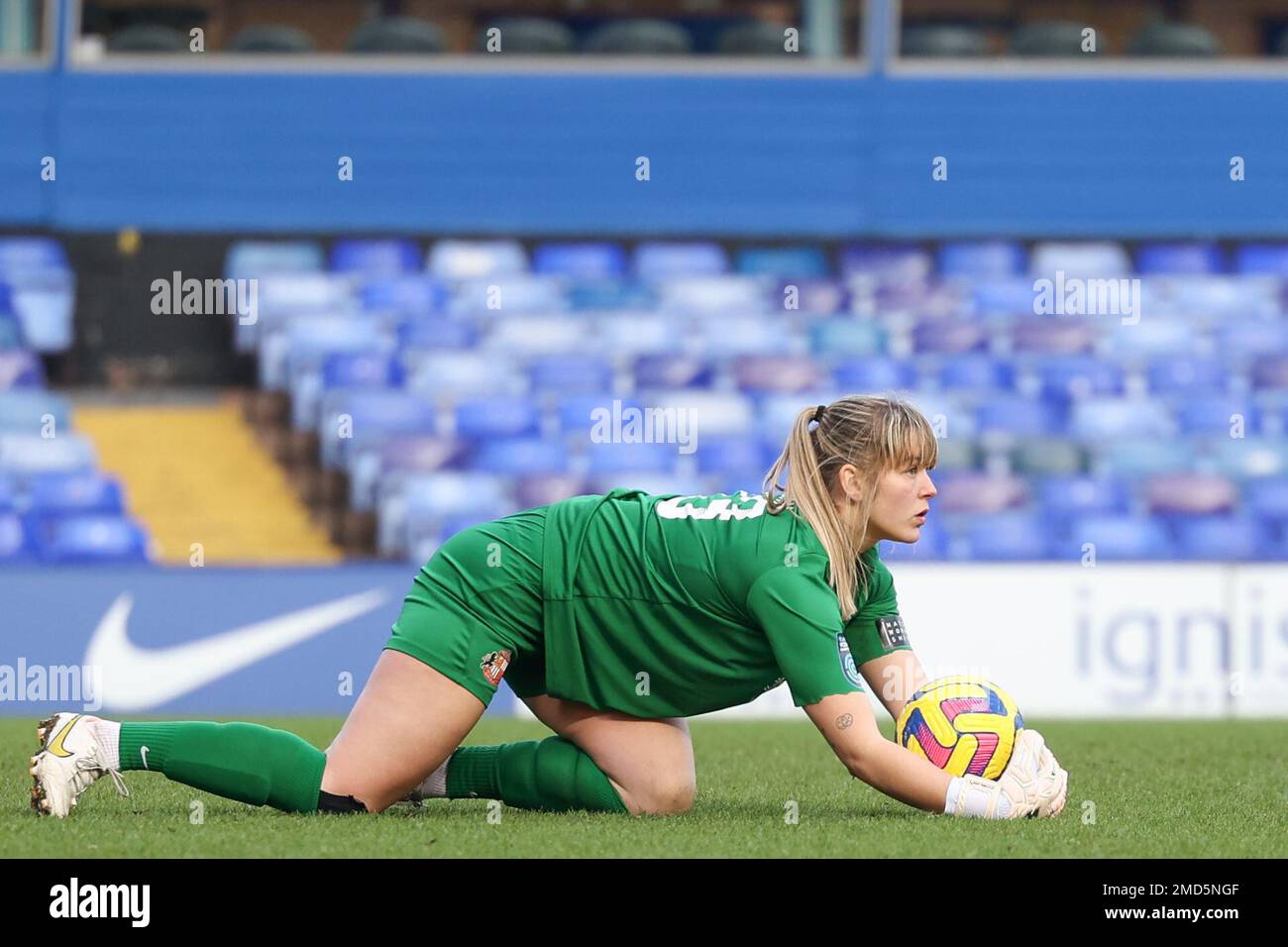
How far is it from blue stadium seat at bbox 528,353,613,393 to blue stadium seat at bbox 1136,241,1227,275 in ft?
16.2

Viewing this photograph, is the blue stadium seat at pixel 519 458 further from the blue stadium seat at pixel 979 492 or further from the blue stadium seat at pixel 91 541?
the blue stadium seat at pixel 979 492

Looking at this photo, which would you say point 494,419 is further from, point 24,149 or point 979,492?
point 24,149

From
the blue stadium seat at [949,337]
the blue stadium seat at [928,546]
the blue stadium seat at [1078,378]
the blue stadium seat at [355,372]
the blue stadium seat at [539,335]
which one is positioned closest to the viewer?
the blue stadium seat at [928,546]

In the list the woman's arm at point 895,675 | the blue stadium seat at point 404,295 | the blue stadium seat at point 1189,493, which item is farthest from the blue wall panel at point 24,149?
the woman's arm at point 895,675

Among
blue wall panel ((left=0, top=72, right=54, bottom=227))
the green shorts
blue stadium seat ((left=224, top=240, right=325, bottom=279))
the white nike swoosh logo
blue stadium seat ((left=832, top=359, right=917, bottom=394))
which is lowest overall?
the white nike swoosh logo

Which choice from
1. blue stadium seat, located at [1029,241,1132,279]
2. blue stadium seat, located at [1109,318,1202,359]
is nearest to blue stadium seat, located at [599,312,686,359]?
blue stadium seat, located at [1029,241,1132,279]

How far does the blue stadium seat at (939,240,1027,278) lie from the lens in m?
15.9

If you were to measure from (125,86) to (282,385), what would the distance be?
285cm

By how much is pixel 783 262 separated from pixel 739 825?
449 inches

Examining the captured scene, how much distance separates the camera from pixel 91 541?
12289mm

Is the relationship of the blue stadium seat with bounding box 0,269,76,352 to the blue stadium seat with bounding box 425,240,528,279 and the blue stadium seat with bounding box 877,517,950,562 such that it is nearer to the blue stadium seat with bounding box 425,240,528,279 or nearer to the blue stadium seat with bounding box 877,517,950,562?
the blue stadium seat with bounding box 425,240,528,279

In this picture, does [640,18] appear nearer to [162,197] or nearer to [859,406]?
[162,197]

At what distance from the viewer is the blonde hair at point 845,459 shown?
4.87 meters

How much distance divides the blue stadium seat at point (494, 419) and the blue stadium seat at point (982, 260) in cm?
418
